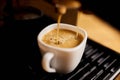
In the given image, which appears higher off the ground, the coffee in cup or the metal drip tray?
the coffee in cup

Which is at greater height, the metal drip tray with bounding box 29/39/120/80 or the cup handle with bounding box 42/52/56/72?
the cup handle with bounding box 42/52/56/72

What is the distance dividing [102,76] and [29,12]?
308 mm

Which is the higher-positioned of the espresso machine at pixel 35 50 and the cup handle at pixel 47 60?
the cup handle at pixel 47 60

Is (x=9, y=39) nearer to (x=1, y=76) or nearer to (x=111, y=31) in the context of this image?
(x=1, y=76)

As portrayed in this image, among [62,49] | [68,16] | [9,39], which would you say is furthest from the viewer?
[68,16]

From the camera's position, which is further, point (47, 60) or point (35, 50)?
point (35, 50)

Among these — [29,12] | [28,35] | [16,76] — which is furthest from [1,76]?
[29,12]

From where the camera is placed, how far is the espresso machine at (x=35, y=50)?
38cm

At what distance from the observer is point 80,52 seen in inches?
14.6

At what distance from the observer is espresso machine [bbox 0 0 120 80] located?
0.38 meters

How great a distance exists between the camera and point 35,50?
1.47 feet

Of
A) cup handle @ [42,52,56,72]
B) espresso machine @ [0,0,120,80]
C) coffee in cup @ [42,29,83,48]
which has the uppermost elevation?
coffee in cup @ [42,29,83,48]

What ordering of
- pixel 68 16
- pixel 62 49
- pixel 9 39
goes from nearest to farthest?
pixel 62 49 → pixel 9 39 → pixel 68 16

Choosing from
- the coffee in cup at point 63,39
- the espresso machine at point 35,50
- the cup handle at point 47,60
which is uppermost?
the coffee in cup at point 63,39
